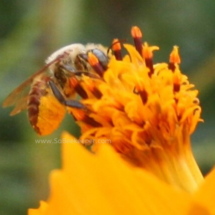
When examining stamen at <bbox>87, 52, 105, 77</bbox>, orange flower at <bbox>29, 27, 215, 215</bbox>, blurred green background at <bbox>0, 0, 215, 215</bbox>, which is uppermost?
blurred green background at <bbox>0, 0, 215, 215</bbox>

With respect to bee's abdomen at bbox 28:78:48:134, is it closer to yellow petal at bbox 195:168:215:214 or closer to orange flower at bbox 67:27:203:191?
orange flower at bbox 67:27:203:191

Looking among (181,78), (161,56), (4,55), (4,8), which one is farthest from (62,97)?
(4,8)

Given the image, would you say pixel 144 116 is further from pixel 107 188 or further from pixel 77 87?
pixel 107 188

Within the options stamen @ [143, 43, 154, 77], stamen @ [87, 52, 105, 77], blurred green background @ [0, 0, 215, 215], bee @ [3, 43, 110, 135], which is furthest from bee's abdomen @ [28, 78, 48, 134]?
blurred green background @ [0, 0, 215, 215]

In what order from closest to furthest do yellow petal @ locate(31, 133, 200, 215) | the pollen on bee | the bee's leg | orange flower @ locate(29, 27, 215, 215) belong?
yellow petal @ locate(31, 133, 200, 215) < orange flower @ locate(29, 27, 215, 215) < the bee's leg < the pollen on bee

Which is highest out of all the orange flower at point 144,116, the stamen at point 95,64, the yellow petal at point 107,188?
the stamen at point 95,64

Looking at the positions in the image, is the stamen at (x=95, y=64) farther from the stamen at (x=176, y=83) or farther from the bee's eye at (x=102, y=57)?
the stamen at (x=176, y=83)

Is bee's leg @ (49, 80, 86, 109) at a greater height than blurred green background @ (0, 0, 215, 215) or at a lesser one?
lesser

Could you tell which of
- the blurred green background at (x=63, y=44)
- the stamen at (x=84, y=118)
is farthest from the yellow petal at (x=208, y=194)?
the blurred green background at (x=63, y=44)
